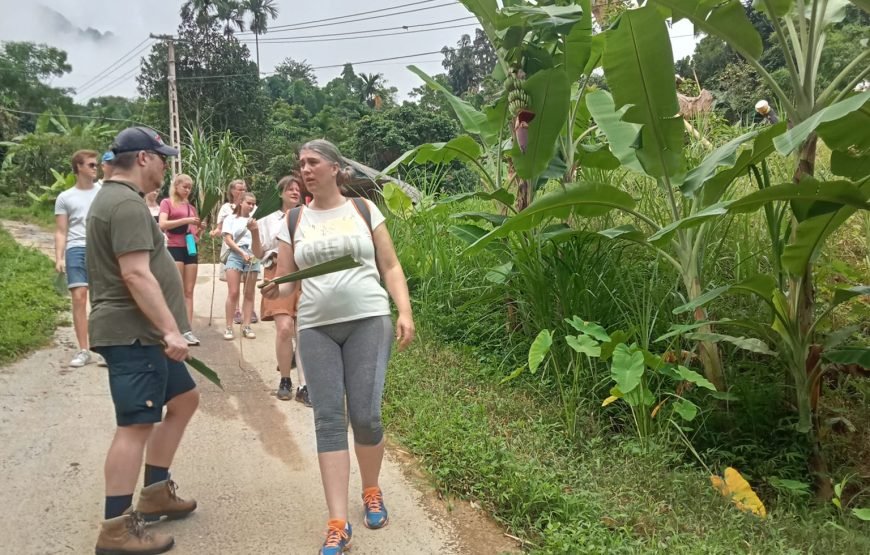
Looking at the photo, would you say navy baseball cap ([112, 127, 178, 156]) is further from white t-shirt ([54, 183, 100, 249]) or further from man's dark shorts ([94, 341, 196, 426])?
white t-shirt ([54, 183, 100, 249])

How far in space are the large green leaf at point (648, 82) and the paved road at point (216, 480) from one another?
92.8 inches

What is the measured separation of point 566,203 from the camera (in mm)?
3902

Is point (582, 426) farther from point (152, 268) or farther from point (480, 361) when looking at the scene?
point (152, 268)

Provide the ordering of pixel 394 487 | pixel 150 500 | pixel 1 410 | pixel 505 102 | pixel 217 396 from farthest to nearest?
pixel 217 396, pixel 505 102, pixel 1 410, pixel 394 487, pixel 150 500

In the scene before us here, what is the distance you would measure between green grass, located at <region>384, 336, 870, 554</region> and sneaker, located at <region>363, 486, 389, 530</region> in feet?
1.60

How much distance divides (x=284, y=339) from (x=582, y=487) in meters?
2.64

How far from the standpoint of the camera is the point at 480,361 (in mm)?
5305

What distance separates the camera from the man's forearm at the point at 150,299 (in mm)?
2770

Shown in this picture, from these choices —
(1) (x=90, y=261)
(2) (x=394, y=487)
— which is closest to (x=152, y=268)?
(1) (x=90, y=261)

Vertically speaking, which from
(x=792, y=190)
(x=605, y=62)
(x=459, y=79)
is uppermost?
(x=459, y=79)

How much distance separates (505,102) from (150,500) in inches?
141

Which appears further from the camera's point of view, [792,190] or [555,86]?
[555,86]

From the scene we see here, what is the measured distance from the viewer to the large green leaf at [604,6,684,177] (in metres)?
3.60

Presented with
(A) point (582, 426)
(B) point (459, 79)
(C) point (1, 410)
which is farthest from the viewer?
(B) point (459, 79)
